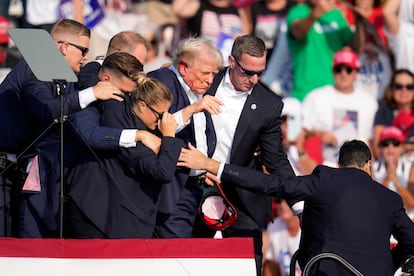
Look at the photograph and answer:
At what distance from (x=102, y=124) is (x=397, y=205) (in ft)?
6.65

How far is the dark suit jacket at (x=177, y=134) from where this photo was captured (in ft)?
32.2

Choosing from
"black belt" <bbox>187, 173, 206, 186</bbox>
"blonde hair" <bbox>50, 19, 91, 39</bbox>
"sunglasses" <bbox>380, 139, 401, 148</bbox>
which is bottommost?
"sunglasses" <bbox>380, 139, 401, 148</bbox>

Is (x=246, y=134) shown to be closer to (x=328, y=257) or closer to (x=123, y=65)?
(x=123, y=65)

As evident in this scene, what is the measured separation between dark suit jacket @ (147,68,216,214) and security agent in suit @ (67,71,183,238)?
0.29m

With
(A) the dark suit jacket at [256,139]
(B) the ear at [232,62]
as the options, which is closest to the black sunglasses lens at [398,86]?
(A) the dark suit jacket at [256,139]

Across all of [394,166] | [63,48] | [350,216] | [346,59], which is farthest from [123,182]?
[346,59]

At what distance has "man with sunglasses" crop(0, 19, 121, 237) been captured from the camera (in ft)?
31.6

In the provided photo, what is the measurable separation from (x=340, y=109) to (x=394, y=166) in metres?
0.84

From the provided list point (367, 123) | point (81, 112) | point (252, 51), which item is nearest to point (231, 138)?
point (252, 51)

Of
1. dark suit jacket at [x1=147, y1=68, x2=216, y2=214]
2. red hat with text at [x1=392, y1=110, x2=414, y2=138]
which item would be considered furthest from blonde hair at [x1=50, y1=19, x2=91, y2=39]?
red hat with text at [x1=392, y1=110, x2=414, y2=138]

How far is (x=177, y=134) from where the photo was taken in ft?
32.7

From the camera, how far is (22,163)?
9.93m

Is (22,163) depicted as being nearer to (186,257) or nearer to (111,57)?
(111,57)

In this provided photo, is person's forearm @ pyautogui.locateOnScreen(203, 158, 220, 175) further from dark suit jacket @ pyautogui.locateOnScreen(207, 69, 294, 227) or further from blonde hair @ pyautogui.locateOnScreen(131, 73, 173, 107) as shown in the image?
dark suit jacket @ pyautogui.locateOnScreen(207, 69, 294, 227)
